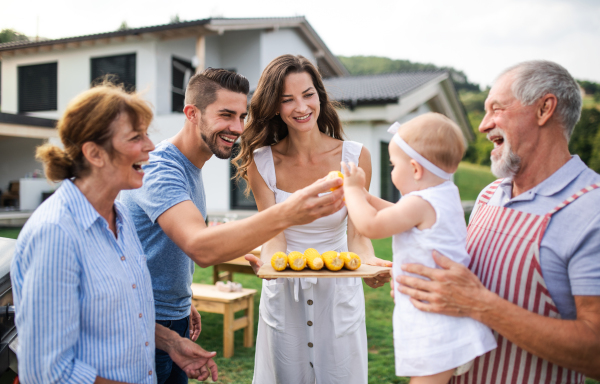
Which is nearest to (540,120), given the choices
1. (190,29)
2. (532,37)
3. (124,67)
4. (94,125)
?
(94,125)

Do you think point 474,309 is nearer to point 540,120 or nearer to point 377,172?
point 540,120

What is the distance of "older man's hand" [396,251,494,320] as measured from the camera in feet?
5.70

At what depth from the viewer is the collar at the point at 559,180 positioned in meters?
1.83

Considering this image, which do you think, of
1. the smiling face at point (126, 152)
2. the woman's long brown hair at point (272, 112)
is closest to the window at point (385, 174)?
the woman's long brown hair at point (272, 112)

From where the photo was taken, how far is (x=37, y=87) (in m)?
19.4

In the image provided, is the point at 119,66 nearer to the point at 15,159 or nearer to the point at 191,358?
the point at 15,159

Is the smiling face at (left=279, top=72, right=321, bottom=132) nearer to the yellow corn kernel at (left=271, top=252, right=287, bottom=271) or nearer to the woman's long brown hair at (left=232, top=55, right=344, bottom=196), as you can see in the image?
the woman's long brown hair at (left=232, top=55, right=344, bottom=196)

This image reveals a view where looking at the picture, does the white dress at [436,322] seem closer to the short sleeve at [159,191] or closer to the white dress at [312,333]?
the white dress at [312,333]

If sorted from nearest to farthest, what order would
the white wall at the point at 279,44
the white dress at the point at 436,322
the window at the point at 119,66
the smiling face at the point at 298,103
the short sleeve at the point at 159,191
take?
the white dress at the point at 436,322 < the short sleeve at the point at 159,191 < the smiling face at the point at 298,103 < the window at the point at 119,66 < the white wall at the point at 279,44

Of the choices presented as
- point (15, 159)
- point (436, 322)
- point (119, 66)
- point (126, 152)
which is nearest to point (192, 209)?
point (126, 152)

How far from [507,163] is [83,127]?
185cm

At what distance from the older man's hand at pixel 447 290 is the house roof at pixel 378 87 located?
1001 cm

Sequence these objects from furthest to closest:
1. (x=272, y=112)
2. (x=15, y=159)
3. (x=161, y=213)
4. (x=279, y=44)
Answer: (x=15, y=159)
(x=279, y=44)
(x=272, y=112)
(x=161, y=213)

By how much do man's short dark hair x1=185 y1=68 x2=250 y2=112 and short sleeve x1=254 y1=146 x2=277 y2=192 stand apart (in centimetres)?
54
